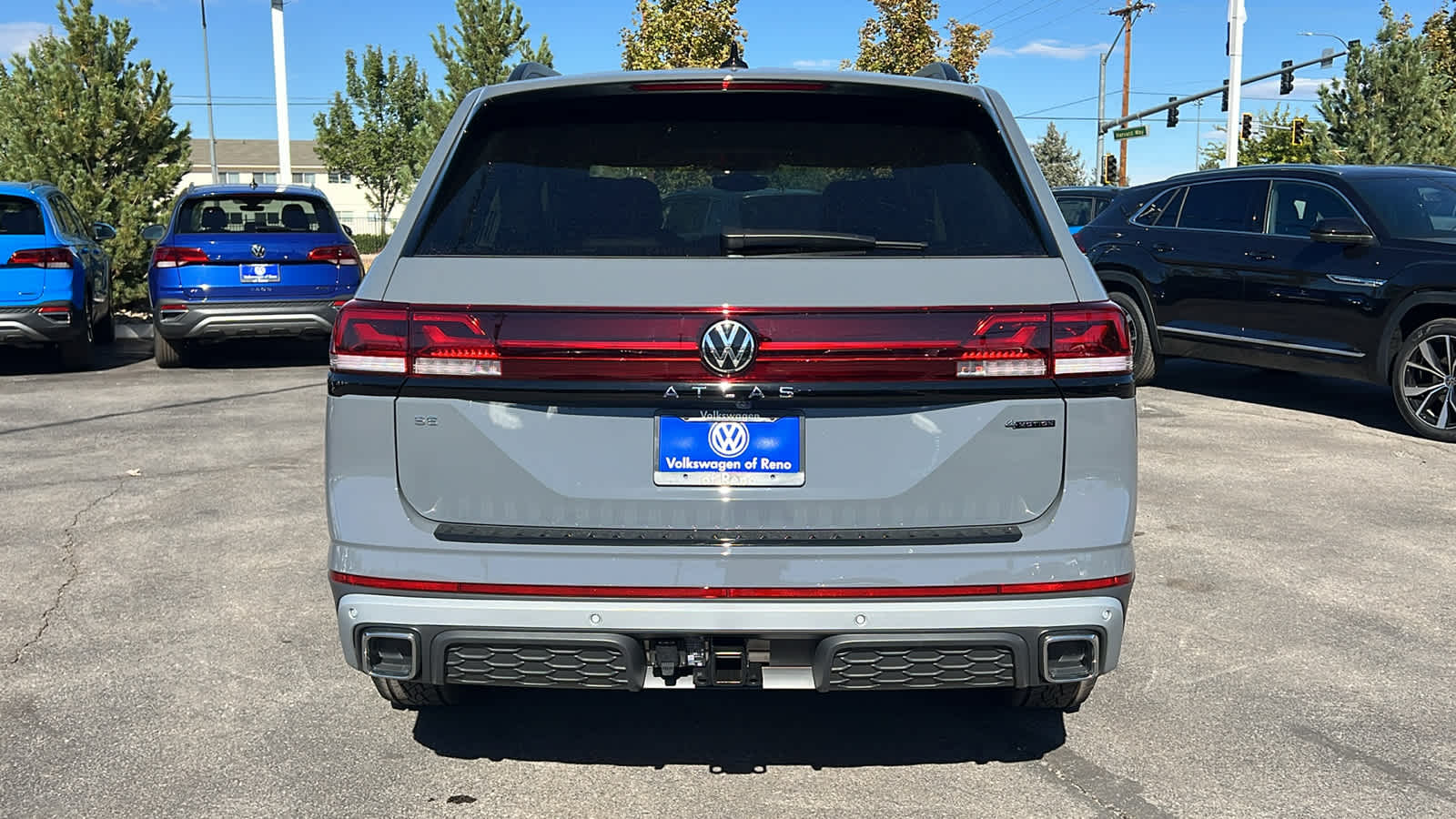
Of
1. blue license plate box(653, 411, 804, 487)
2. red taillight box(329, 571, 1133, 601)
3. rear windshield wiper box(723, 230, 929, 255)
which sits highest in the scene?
rear windshield wiper box(723, 230, 929, 255)

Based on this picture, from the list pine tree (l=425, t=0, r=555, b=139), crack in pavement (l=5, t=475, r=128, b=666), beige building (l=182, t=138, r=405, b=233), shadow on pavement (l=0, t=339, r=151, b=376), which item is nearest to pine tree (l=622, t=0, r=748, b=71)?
pine tree (l=425, t=0, r=555, b=139)

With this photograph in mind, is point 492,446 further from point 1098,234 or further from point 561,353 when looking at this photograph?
point 1098,234

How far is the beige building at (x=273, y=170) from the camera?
88.4 m

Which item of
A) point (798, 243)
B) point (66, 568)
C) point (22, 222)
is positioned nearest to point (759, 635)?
point (798, 243)

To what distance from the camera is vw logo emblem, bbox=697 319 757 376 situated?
299 centimetres

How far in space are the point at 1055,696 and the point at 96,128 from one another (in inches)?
717

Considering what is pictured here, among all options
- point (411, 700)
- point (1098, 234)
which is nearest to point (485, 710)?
point (411, 700)

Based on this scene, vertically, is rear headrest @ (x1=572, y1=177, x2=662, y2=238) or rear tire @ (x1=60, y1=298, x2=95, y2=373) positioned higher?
rear headrest @ (x1=572, y1=177, x2=662, y2=238)

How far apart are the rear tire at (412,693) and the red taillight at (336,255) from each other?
30.5 feet

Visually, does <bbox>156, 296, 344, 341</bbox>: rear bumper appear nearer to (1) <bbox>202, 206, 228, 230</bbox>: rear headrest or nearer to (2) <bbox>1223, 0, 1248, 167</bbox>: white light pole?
(1) <bbox>202, 206, 228, 230</bbox>: rear headrest

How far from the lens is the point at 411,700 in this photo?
12.6ft

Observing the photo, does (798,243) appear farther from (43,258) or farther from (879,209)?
(43,258)

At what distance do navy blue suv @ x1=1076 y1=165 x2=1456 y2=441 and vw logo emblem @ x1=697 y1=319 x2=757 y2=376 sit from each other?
592cm

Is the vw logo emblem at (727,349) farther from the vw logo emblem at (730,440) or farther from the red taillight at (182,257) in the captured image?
the red taillight at (182,257)
